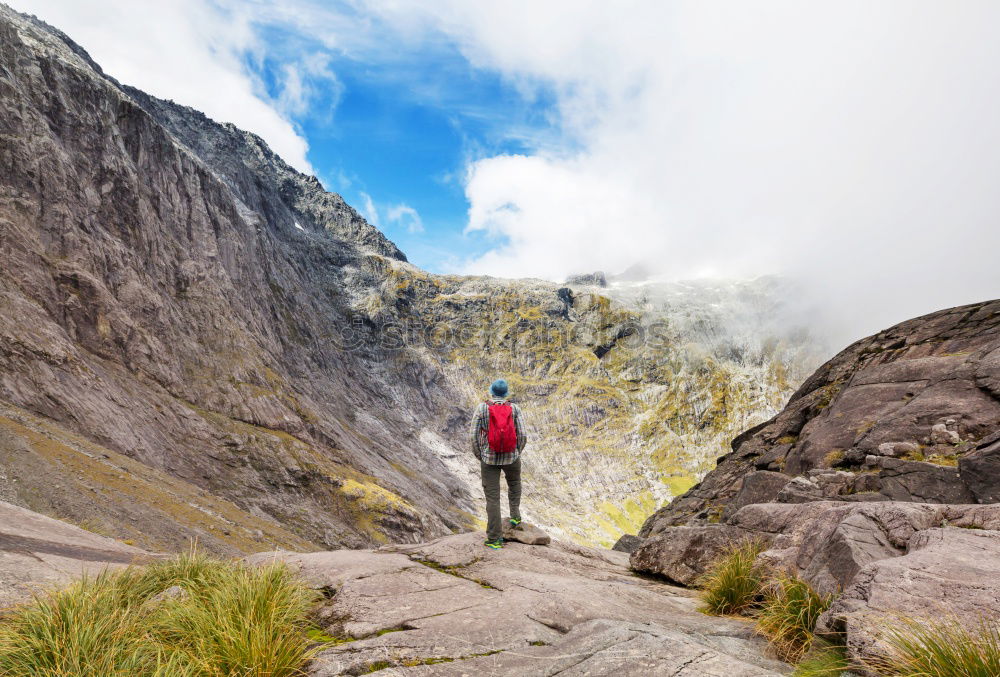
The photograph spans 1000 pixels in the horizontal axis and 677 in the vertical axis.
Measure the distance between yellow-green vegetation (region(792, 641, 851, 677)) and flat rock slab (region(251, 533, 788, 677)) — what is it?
47 centimetres

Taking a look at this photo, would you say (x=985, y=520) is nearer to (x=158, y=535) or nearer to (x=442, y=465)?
(x=158, y=535)

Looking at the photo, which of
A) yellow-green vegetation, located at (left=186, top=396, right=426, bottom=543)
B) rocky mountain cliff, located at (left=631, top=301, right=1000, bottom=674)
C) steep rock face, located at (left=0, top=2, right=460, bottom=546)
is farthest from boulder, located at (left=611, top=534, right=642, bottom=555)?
yellow-green vegetation, located at (left=186, top=396, right=426, bottom=543)

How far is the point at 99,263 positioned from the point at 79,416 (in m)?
33.1

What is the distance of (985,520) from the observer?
25.4ft

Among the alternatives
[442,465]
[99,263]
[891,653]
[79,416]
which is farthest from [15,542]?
[442,465]

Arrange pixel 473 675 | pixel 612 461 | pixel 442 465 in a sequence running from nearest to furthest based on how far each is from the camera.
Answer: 1. pixel 473 675
2. pixel 442 465
3. pixel 612 461

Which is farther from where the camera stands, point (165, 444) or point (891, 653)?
point (165, 444)

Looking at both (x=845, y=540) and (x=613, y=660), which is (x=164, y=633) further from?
(x=845, y=540)

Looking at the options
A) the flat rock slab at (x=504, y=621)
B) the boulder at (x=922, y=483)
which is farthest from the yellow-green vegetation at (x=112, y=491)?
the boulder at (x=922, y=483)

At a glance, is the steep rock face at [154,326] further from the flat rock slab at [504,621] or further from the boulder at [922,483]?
the boulder at [922,483]

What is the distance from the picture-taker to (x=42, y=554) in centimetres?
1046

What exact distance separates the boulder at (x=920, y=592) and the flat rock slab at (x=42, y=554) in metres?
9.92

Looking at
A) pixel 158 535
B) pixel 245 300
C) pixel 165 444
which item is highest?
pixel 245 300

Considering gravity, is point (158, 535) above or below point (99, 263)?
below
